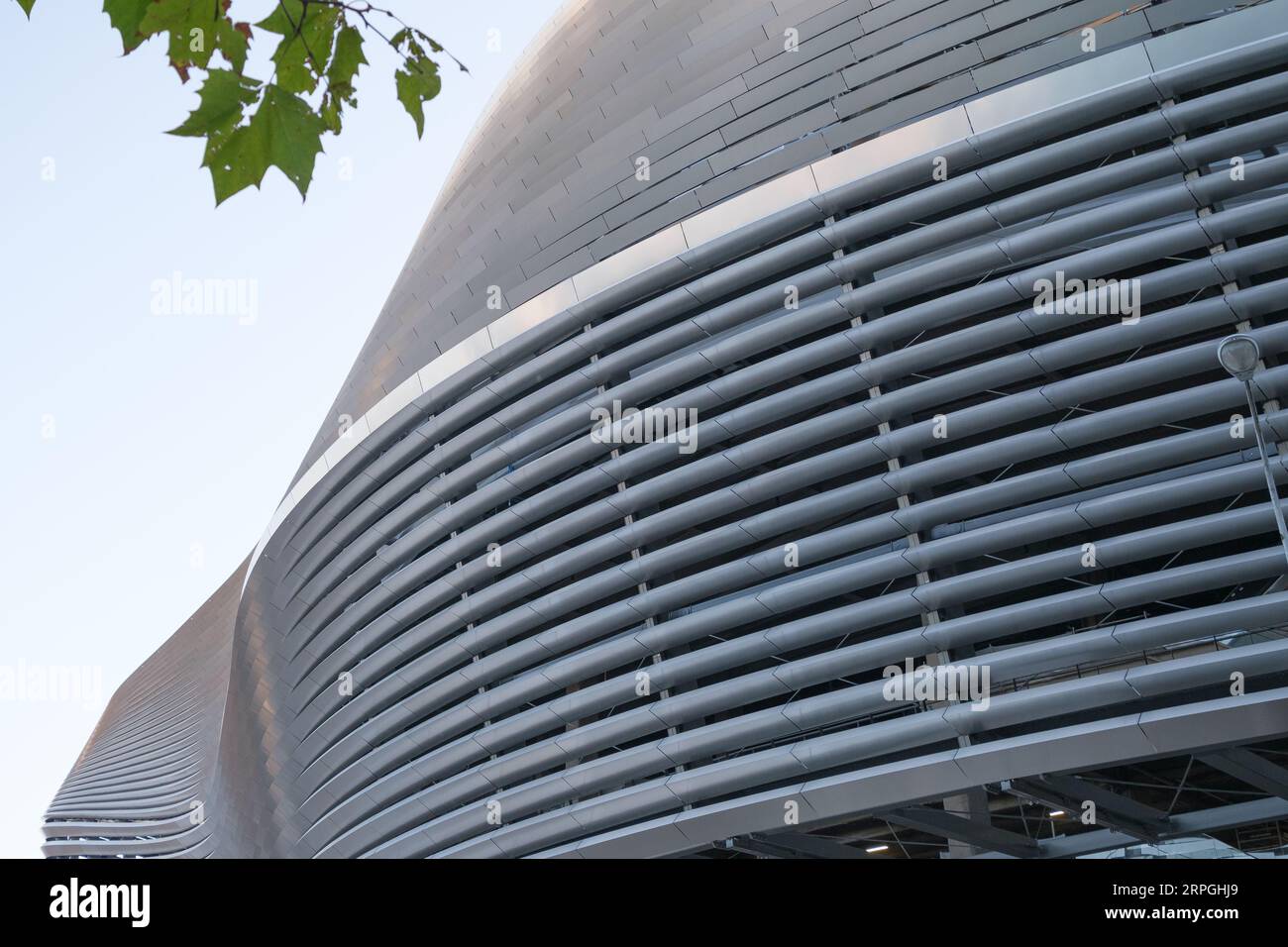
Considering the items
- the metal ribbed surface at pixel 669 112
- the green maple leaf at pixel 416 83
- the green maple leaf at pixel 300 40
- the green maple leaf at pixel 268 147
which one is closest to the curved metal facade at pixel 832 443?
the metal ribbed surface at pixel 669 112

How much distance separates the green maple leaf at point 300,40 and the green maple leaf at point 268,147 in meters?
0.43

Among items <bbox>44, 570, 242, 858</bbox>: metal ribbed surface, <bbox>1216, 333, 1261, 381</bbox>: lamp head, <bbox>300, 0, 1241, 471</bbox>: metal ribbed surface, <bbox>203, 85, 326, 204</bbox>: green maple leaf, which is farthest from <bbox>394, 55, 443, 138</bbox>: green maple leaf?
<bbox>44, 570, 242, 858</bbox>: metal ribbed surface

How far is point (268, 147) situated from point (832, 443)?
52.7 feet

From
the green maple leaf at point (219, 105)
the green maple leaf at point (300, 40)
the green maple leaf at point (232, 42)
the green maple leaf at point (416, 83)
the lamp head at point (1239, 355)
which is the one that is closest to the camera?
the green maple leaf at point (219, 105)

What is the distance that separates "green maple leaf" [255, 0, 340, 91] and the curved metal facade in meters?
12.6

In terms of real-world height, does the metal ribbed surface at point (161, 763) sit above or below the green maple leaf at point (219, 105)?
above

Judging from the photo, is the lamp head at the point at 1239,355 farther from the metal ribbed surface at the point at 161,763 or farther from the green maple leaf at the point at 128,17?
the metal ribbed surface at the point at 161,763

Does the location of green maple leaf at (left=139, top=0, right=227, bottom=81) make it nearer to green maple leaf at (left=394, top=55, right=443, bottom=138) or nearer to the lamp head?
green maple leaf at (left=394, top=55, right=443, bottom=138)

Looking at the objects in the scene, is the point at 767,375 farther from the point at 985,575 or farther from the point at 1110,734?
the point at 1110,734

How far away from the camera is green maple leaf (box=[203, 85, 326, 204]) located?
3672 millimetres

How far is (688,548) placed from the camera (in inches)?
711

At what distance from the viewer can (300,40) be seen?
412cm

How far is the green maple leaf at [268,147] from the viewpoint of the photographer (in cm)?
367
